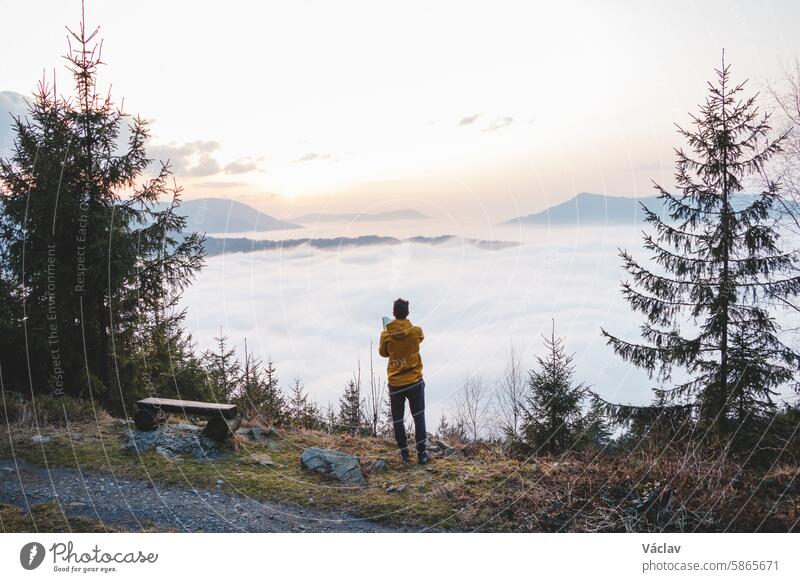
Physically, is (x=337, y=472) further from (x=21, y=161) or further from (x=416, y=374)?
(x=21, y=161)

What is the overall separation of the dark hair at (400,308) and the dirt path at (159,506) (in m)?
2.21

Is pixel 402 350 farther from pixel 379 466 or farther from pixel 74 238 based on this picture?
pixel 74 238

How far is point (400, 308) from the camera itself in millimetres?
6535

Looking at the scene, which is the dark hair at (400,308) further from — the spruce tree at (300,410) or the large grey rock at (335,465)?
the spruce tree at (300,410)

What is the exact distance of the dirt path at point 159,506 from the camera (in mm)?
5215

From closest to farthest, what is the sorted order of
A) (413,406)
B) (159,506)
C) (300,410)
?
(159,506)
(413,406)
(300,410)

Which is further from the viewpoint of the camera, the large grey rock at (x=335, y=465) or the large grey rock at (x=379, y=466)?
the large grey rock at (x=379, y=466)

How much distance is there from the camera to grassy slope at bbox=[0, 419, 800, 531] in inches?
198

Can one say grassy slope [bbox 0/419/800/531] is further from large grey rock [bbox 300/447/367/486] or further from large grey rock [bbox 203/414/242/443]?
large grey rock [bbox 203/414/242/443]

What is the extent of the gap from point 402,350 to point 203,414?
A: 2609mm

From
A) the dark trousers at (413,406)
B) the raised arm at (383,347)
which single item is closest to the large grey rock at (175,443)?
the dark trousers at (413,406)
